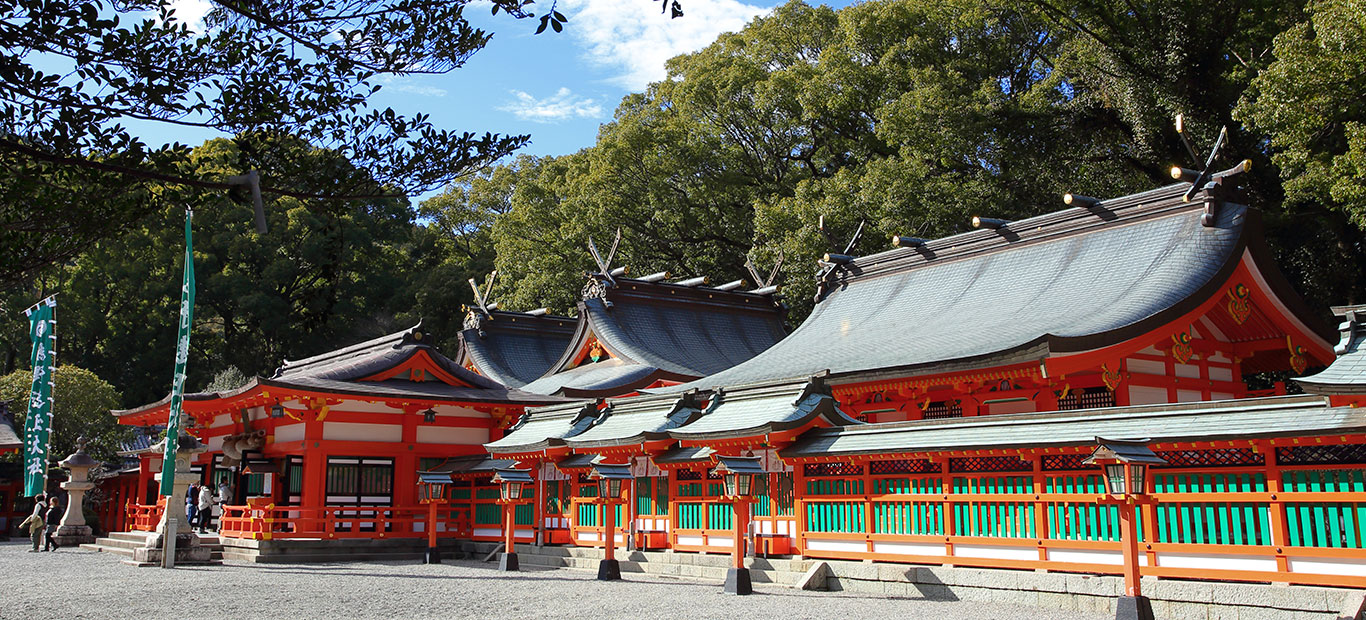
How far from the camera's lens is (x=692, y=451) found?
14.4 meters

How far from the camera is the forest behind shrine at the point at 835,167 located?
23312 millimetres

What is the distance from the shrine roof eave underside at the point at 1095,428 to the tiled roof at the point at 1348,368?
0.29 meters

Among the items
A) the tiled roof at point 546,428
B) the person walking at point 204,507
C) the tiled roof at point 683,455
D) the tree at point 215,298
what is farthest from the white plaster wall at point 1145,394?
the tree at point 215,298

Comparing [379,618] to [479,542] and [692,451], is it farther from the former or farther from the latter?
[479,542]

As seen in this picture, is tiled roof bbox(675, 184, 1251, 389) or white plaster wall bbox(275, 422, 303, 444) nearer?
tiled roof bbox(675, 184, 1251, 389)

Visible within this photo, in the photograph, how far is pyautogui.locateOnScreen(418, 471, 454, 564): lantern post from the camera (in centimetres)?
1723

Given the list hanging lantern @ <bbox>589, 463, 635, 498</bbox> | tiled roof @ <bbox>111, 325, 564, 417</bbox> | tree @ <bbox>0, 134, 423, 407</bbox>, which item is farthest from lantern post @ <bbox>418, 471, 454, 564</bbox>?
tree @ <bbox>0, 134, 423, 407</bbox>

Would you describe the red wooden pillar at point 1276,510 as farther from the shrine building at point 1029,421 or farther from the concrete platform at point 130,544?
the concrete platform at point 130,544

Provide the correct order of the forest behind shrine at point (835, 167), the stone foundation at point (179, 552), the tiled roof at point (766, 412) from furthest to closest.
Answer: the forest behind shrine at point (835, 167)
the stone foundation at point (179, 552)
the tiled roof at point (766, 412)

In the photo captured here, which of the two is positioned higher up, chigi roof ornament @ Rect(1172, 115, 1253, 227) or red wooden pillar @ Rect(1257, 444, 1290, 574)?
chigi roof ornament @ Rect(1172, 115, 1253, 227)

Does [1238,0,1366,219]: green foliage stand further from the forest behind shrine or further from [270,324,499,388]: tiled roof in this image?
[270,324,499,388]: tiled roof

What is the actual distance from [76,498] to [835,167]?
23817 mm

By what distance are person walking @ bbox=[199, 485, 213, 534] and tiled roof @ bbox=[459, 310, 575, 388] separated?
926 cm

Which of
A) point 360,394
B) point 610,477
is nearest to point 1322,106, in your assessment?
point 610,477
